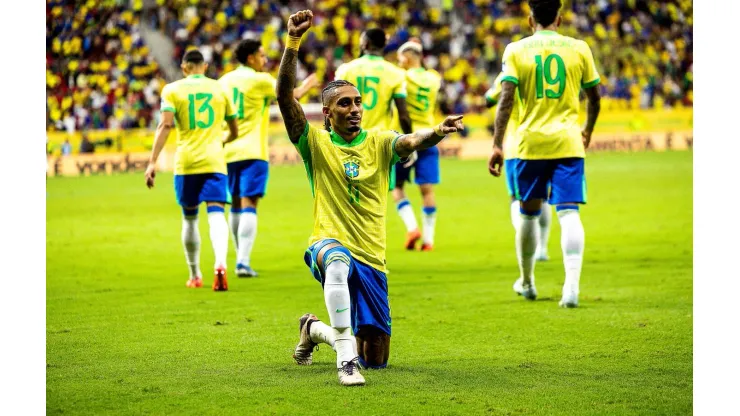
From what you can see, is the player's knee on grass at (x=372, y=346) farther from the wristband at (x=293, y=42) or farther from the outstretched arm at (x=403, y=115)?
the outstretched arm at (x=403, y=115)

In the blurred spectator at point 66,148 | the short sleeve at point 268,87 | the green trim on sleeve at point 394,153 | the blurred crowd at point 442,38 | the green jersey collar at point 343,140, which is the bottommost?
the green trim on sleeve at point 394,153

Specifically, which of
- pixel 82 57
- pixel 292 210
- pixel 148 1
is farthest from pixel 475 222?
pixel 148 1

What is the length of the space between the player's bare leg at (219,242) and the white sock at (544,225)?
9.78 feet

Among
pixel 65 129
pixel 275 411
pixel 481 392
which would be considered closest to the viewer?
pixel 275 411

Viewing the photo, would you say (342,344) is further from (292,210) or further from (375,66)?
(292,210)

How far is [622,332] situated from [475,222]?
746cm

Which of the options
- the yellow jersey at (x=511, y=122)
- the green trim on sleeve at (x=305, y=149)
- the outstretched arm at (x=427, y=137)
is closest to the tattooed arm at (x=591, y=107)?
the yellow jersey at (x=511, y=122)

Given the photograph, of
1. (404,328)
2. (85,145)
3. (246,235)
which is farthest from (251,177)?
(85,145)

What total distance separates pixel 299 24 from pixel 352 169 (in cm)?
82

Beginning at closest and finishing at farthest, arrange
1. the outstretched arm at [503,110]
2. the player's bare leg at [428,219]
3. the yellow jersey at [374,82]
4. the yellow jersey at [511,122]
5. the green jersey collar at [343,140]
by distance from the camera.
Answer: the green jersey collar at [343,140] → the outstretched arm at [503,110] → the yellow jersey at [511,122] → the yellow jersey at [374,82] → the player's bare leg at [428,219]

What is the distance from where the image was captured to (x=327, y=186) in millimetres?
5648

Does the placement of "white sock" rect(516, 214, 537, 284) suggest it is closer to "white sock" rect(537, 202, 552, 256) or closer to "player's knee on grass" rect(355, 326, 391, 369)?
"white sock" rect(537, 202, 552, 256)

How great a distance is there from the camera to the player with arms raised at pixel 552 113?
762 cm

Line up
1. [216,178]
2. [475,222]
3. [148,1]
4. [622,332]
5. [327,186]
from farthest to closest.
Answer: [148,1] → [475,222] → [216,178] → [622,332] → [327,186]
